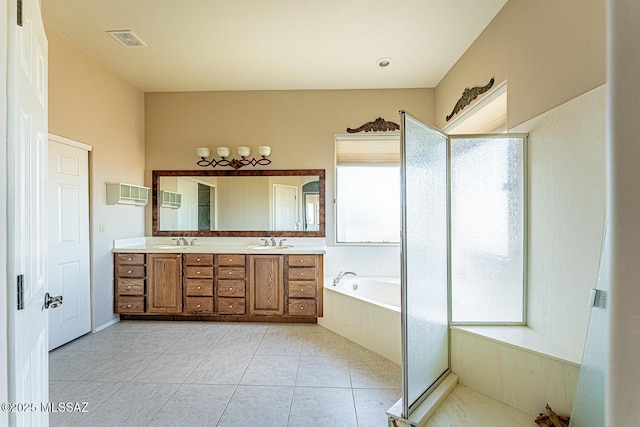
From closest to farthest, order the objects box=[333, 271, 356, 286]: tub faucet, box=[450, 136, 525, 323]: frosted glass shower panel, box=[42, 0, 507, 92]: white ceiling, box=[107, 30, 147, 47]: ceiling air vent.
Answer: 1. box=[450, 136, 525, 323]: frosted glass shower panel
2. box=[42, 0, 507, 92]: white ceiling
3. box=[107, 30, 147, 47]: ceiling air vent
4. box=[333, 271, 356, 286]: tub faucet

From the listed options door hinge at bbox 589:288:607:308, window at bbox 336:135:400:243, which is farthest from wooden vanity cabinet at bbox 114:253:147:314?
door hinge at bbox 589:288:607:308

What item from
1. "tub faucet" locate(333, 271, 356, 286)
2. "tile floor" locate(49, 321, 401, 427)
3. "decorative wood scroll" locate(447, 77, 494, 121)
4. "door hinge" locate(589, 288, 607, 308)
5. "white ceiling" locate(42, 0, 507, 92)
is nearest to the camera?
"door hinge" locate(589, 288, 607, 308)

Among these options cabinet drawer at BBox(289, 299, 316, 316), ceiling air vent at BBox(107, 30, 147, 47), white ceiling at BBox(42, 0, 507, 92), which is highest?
ceiling air vent at BBox(107, 30, 147, 47)

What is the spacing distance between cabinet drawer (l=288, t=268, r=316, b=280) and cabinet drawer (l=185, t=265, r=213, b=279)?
944 mm

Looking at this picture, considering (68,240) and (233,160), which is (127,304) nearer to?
(68,240)

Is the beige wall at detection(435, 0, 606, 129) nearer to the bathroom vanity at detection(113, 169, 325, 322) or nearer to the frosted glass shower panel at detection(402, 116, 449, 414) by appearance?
the frosted glass shower panel at detection(402, 116, 449, 414)

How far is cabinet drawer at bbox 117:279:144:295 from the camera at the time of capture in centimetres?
348

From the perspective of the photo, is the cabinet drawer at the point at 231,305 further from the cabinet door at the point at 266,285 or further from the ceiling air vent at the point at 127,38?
the ceiling air vent at the point at 127,38

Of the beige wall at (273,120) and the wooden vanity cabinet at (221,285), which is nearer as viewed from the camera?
the wooden vanity cabinet at (221,285)

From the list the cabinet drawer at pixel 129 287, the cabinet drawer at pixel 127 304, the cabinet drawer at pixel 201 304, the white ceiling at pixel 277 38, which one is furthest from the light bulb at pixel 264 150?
the cabinet drawer at pixel 127 304

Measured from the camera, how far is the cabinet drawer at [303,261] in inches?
134

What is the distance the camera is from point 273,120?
3.95 metres

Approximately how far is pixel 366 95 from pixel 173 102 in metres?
2.54

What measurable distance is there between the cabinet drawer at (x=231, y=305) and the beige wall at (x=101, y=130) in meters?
1.25
